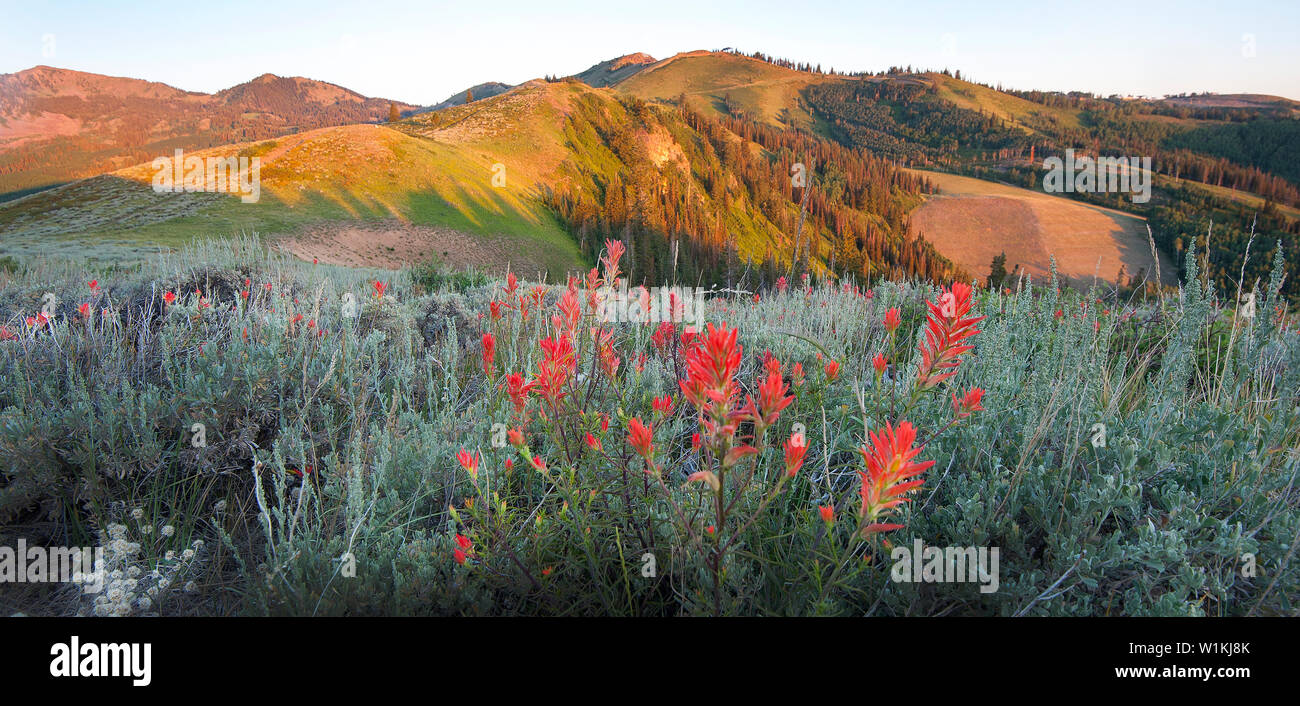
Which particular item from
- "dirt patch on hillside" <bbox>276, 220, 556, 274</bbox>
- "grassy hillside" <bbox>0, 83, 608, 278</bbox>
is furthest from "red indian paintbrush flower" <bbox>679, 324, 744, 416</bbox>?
"grassy hillside" <bbox>0, 83, 608, 278</bbox>

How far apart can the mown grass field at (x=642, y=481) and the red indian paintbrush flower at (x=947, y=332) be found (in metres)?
0.01

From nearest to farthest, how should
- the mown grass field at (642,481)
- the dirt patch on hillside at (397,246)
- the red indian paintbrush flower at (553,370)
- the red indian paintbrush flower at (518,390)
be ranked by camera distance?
the mown grass field at (642,481), the red indian paintbrush flower at (553,370), the red indian paintbrush flower at (518,390), the dirt patch on hillside at (397,246)

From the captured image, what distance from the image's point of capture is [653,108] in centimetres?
12500

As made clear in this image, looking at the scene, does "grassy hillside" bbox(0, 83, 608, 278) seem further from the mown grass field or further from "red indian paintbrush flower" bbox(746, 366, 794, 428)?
"red indian paintbrush flower" bbox(746, 366, 794, 428)

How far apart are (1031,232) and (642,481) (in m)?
135

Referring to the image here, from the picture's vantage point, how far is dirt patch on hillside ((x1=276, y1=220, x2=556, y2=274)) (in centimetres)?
3894

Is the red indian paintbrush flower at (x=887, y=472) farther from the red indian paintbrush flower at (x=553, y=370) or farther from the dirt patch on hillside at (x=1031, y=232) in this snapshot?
the dirt patch on hillside at (x=1031, y=232)

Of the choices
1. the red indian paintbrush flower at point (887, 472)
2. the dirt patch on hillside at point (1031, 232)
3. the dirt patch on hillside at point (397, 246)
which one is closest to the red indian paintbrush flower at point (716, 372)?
the red indian paintbrush flower at point (887, 472)

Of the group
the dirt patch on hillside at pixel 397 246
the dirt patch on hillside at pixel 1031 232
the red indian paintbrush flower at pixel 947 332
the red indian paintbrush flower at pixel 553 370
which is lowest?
the red indian paintbrush flower at pixel 553 370

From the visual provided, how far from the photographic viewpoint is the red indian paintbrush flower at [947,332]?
1629 millimetres

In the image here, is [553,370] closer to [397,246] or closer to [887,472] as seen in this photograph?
[887,472]

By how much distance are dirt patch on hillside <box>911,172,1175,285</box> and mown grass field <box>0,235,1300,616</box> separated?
338 ft

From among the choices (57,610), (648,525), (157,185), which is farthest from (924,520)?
(157,185)

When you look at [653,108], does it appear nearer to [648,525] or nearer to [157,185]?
[157,185]
